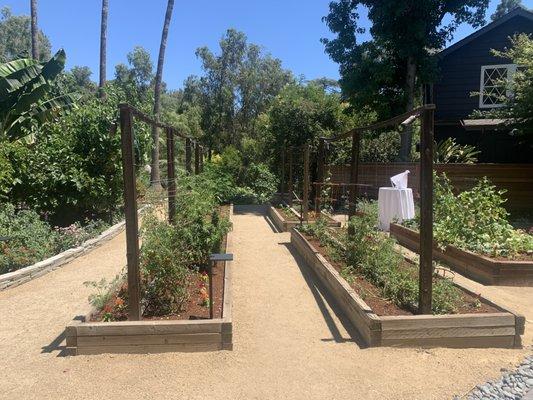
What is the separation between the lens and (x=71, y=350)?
4.30 metres

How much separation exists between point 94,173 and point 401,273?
8.10m

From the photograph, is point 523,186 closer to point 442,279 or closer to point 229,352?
point 442,279

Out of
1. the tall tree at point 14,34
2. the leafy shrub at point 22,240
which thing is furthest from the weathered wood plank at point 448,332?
the tall tree at point 14,34

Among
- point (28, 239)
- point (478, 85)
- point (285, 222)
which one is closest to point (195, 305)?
point (28, 239)

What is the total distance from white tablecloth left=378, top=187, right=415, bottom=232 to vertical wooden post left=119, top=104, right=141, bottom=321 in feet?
24.8

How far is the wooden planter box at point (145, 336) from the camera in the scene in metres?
4.29

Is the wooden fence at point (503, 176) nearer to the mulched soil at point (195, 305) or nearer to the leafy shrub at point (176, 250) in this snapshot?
the leafy shrub at point (176, 250)

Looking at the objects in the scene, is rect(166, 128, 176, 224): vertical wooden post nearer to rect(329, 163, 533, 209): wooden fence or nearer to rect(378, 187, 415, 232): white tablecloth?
rect(378, 187, 415, 232): white tablecloth

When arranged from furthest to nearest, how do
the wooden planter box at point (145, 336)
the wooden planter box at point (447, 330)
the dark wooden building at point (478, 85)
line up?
the dark wooden building at point (478, 85)
the wooden planter box at point (447, 330)
the wooden planter box at point (145, 336)

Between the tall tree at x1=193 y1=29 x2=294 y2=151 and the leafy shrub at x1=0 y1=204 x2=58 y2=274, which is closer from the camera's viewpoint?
the leafy shrub at x1=0 y1=204 x2=58 y2=274

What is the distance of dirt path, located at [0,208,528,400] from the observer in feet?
12.2

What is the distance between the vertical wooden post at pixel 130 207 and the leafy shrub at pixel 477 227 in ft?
17.9

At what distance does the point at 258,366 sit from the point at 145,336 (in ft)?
3.53

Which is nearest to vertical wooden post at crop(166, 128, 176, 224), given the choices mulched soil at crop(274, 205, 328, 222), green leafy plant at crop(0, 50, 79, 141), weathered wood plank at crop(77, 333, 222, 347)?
weathered wood plank at crop(77, 333, 222, 347)
